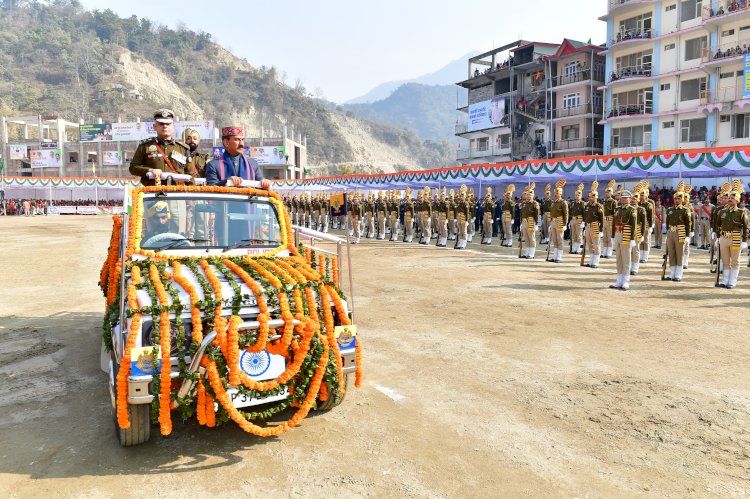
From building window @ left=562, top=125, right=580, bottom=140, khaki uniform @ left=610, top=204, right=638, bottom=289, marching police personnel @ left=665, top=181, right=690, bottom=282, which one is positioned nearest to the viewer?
khaki uniform @ left=610, top=204, right=638, bottom=289

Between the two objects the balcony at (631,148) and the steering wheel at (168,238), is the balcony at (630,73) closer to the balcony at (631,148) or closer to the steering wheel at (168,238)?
the balcony at (631,148)

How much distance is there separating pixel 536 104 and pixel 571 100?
3.97 m

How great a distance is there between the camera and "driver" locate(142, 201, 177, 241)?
4871mm

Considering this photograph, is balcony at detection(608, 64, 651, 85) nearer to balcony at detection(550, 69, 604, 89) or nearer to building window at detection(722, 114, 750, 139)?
A: balcony at detection(550, 69, 604, 89)

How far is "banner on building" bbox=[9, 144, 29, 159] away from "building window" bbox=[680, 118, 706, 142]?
80.6 m

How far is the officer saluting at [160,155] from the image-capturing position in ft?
19.1

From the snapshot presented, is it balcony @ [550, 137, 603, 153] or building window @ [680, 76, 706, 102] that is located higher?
building window @ [680, 76, 706, 102]

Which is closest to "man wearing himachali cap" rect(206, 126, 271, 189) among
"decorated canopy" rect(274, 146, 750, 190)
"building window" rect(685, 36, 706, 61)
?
"decorated canopy" rect(274, 146, 750, 190)

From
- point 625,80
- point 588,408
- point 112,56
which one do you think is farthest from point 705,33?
point 112,56

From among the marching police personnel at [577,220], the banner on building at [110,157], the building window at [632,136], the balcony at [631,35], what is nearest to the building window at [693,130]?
the building window at [632,136]

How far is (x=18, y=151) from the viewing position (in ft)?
241

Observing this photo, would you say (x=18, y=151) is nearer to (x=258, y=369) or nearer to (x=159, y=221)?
(x=159, y=221)

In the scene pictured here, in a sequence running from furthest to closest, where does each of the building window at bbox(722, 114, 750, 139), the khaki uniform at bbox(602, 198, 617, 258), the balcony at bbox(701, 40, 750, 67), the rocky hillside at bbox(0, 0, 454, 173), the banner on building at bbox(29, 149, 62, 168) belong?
the rocky hillside at bbox(0, 0, 454, 173), the banner on building at bbox(29, 149, 62, 168), the building window at bbox(722, 114, 750, 139), the balcony at bbox(701, 40, 750, 67), the khaki uniform at bbox(602, 198, 617, 258)

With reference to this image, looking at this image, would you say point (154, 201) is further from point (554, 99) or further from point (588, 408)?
point (554, 99)
